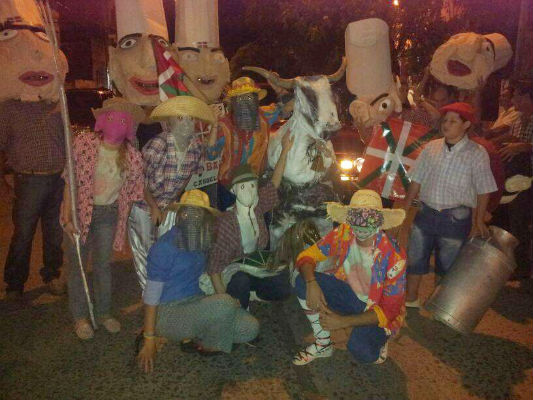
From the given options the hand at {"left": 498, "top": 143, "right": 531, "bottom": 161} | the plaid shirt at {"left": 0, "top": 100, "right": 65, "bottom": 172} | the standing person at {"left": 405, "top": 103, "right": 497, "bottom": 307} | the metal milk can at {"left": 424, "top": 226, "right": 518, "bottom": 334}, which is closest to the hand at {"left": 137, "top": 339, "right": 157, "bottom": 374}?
the plaid shirt at {"left": 0, "top": 100, "right": 65, "bottom": 172}

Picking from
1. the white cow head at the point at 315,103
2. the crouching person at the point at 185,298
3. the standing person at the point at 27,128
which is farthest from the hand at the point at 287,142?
the standing person at the point at 27,128

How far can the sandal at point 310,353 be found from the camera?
317cm

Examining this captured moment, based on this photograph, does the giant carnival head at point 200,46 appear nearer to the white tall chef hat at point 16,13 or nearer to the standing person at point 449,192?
the white tall chef hat at point 16,13

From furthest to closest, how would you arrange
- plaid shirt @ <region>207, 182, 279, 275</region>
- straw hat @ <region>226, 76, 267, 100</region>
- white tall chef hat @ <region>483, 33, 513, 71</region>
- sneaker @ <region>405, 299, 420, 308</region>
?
white tall chef hat @ <region>483, 33, 513, 71</region> < sneaker @ <region>405, 299, 420, 308</region> < straw hat @ <region>226, 76, 267, 100</region> < plaid shirt @ <region>207, 182, 279, 275</region>

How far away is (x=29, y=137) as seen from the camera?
3674 mm

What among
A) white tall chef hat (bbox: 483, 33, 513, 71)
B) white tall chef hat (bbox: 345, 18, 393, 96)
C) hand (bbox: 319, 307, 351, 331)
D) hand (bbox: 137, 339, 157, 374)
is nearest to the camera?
hand (bbox: 319, 307, 351, 331)

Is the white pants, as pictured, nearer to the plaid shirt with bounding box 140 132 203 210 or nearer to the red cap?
the plaid shirt with bounding box 140 132 203 210

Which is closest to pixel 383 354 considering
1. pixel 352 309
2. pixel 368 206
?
pixel 352 309

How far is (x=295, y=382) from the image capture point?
2996mm

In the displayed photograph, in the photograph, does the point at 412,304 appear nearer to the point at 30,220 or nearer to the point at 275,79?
the point at 275,79

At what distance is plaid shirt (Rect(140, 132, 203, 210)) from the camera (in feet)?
11.3

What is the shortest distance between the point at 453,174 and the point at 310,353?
1761mm

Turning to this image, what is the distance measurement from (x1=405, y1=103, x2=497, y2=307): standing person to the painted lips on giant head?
3.16m

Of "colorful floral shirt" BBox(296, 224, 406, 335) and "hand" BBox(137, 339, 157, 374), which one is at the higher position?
"colorful floral shirt" BBox(296, 224, 406, 335)
